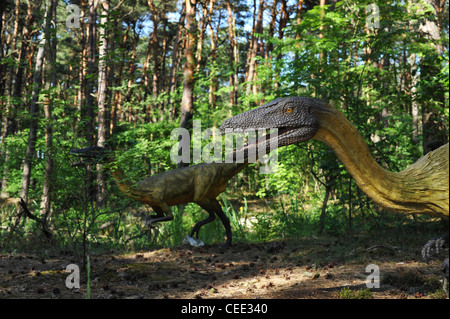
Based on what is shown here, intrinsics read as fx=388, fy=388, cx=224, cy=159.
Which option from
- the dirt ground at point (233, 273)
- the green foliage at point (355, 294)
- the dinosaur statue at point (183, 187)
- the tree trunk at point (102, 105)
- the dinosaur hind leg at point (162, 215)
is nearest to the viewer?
the green foliage at point (355, 294)

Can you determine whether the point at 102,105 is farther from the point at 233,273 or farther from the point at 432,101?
the point at 432,101

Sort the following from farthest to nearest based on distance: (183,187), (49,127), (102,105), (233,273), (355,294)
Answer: (102,105) < (49,127) < (183,187) < (233,273) < (355,294)

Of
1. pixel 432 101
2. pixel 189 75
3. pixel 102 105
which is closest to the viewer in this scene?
pixel 432 101

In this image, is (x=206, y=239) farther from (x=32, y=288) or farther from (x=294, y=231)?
(x=32, y=288)

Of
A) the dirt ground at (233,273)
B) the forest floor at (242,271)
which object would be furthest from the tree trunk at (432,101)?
the dirt ground at (233,273)

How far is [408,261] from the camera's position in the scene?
220 inches

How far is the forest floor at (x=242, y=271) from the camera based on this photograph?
14.3 feet

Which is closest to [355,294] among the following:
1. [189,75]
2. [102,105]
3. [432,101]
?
[432,101]

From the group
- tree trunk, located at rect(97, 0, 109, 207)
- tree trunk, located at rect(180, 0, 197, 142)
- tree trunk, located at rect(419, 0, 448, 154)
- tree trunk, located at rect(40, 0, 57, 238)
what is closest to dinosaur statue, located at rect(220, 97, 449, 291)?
tree trunk, located at rect(97, 0, 109, 207)

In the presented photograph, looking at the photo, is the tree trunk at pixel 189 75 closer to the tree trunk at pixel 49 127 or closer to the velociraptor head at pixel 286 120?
the tree trunk at pixel 49 127

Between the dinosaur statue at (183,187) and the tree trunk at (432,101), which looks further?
the tree trunk at (432,101)

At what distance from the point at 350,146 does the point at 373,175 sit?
299 millimetres

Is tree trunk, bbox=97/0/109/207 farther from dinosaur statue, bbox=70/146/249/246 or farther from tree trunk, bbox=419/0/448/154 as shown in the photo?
tree trunk, bbox=419/0/448/154

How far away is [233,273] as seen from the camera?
5652 mm
